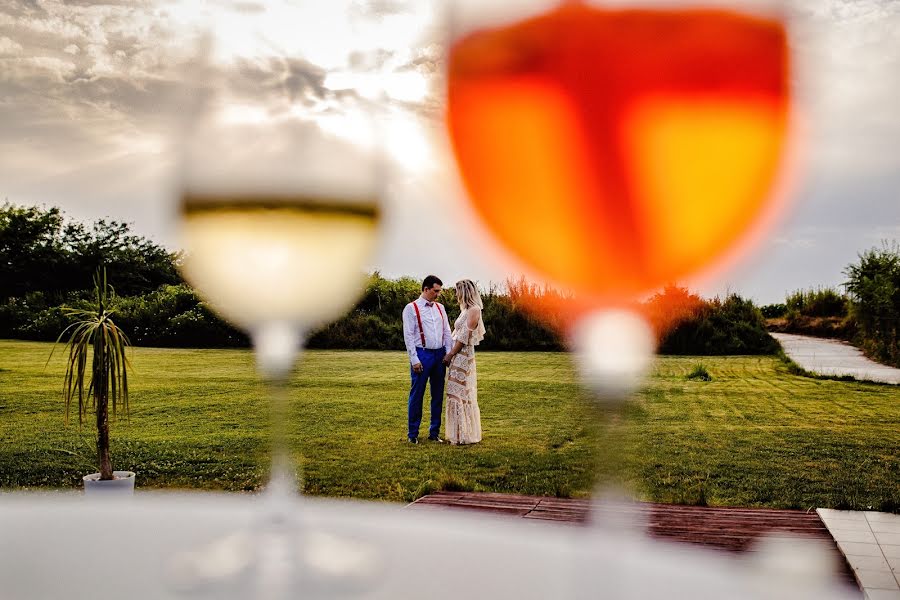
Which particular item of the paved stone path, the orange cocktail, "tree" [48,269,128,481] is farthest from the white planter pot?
the paved stone path

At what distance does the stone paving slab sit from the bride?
2.95 meters

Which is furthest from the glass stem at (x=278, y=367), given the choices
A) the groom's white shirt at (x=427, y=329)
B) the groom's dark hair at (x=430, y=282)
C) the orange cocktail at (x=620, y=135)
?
the groom's white shirt at (x=427, y=329)

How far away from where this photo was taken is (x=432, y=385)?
7.16 metres

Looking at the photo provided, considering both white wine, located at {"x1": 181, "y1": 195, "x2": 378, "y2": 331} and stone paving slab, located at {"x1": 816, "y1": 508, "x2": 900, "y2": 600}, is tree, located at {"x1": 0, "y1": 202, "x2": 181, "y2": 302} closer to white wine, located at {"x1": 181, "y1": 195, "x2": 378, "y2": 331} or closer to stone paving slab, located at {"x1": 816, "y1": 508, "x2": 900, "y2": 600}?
stone paving slab, located at {"x1": 816, "y1": 508, "x2": 900, "y2": 600}

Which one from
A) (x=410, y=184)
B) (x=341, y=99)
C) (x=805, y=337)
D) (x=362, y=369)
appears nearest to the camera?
(x=341, y=99)

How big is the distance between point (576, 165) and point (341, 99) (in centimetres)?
48

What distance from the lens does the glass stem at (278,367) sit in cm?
135

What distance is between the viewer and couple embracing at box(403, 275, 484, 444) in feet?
21.5

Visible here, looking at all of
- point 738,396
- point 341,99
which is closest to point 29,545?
point 341,99

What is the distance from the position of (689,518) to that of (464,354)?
9.33 feet

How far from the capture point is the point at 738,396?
1057cm

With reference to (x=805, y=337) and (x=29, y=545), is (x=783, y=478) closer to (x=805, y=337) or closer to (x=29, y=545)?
(x=29, y=545)

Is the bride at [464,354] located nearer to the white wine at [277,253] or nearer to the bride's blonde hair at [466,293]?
the bride's blonde hair at [466,293]

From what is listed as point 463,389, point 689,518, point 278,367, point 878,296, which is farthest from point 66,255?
point 278,367
